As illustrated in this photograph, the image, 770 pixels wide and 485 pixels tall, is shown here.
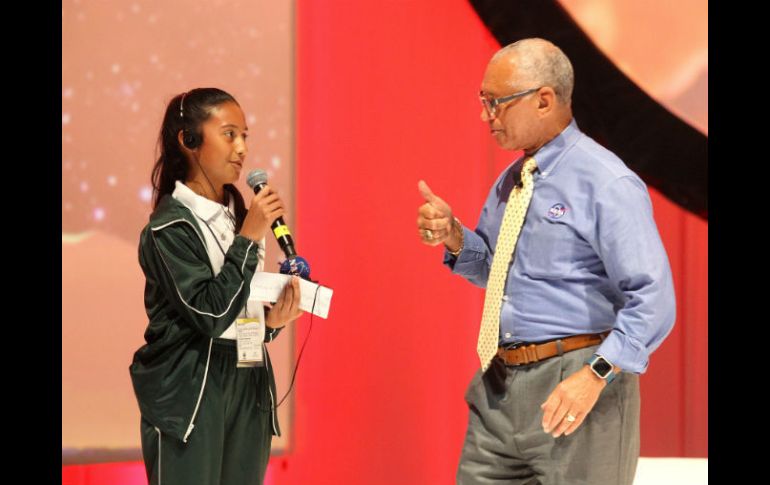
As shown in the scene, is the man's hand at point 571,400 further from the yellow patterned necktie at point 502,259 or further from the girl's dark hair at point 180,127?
the girl's dark hair at point 180,127

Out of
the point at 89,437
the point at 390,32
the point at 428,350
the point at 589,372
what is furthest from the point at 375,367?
the point at 589,372

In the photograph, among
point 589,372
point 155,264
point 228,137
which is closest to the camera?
point 589,372

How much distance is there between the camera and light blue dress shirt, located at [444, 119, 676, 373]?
2.02 meters

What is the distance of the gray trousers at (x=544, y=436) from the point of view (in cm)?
214

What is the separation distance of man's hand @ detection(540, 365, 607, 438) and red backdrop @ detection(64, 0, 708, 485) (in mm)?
1671

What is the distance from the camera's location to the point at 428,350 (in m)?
3.69

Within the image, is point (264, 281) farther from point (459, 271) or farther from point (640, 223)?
point (640, 223)

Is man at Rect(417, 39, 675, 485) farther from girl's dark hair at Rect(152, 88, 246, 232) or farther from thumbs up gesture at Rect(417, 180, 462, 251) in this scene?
girl's dark hair at Rect(152, 88, 246, 232)

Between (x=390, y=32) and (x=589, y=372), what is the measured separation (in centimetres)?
202

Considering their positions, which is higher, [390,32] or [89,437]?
[390,32]

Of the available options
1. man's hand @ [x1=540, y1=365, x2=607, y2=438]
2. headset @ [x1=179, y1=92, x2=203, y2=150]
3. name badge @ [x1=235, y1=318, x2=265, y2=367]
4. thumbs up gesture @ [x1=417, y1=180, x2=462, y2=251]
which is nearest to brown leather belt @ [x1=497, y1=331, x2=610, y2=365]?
man's hand @ [x1=540, y1=365, x2=607, y2=438]
